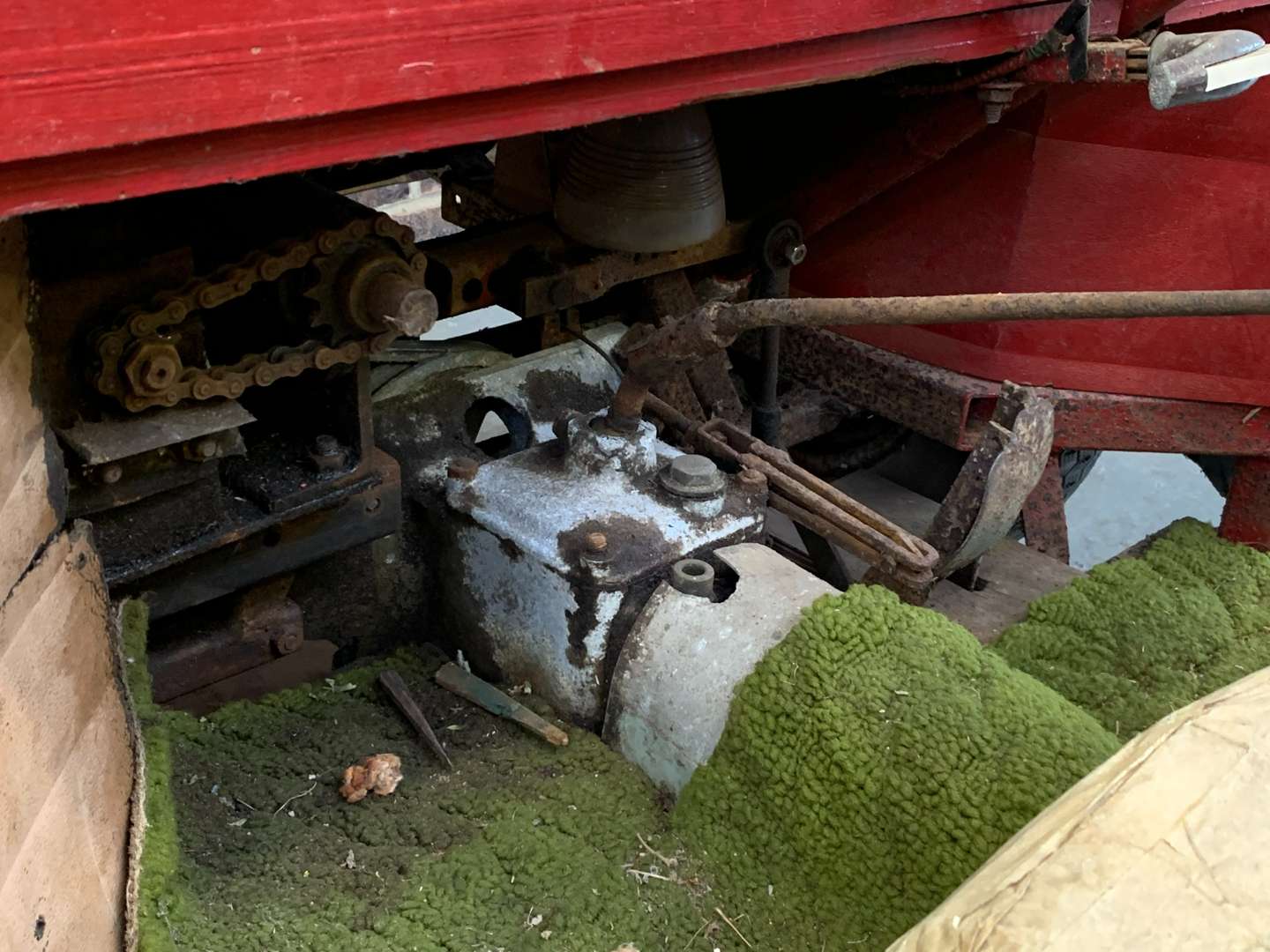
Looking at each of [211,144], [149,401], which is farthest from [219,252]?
[211,144]

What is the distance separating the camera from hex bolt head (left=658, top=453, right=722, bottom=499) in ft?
6.21

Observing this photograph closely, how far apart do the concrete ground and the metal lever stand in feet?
9.09

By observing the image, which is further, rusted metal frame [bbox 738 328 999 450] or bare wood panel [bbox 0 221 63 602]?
rusted metal frame [bbox 738 328 999 450]

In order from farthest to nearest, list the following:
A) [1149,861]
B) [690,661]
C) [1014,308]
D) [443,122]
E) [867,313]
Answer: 1. [690,661]
2. [867,313]
3. [1014,308]
4. [443,122]
5. [1149,861]

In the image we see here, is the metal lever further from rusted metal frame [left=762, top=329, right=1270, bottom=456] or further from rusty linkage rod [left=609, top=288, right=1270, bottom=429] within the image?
rusted metal frame [left=762, top=329, right=1270, bottom=456]

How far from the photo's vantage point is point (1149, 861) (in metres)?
1.00

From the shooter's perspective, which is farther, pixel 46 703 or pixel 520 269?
pixel 520 269

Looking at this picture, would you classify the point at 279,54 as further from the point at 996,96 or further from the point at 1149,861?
the point at 996,96

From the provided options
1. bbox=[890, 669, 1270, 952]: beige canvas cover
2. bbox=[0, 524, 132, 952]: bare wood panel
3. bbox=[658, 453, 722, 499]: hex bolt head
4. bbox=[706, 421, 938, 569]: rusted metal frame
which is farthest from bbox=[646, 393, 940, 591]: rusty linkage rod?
bbox=[0, 524, 132, 952]: bare wood panel

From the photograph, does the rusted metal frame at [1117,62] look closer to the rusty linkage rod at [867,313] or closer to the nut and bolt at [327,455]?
the rusty linkage rod at [867,313]

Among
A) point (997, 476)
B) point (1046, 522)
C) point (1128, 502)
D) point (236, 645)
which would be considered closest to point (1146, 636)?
point (997, 476)

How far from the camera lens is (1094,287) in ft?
7.54

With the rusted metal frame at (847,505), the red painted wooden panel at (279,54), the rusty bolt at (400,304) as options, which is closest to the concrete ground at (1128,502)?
the rusted metal frame at (847,505)

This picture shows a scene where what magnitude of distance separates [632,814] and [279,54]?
1096 mm
